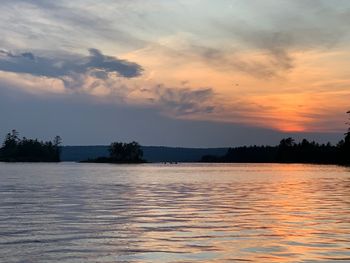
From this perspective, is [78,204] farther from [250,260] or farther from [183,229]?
[250,260]

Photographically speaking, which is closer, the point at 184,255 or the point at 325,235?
the point at 184,255

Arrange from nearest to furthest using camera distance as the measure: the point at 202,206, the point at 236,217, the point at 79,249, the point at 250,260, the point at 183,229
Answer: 1. the point at 250,260
2. the point at 79,249
3. the point at 183,229
4. the point at 236,217
5. the point at 202,206

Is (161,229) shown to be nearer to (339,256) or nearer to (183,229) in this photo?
(183,229)

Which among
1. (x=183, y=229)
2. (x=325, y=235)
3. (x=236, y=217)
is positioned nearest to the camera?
(x=325, y=235)

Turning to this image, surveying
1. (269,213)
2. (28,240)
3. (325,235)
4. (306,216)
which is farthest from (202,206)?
(28,240)

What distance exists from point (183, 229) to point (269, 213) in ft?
38.5

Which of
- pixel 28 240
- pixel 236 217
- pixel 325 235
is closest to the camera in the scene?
pixel 28 240

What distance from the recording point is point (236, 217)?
37000 millimetres

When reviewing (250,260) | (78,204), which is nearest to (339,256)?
(250,260)

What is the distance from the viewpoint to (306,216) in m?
37.9

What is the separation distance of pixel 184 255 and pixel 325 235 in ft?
30.7

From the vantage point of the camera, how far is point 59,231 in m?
29.3

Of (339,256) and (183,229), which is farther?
(183,229)

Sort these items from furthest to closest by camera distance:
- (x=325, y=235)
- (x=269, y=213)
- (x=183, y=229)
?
1. (x=269, y=213)
2. (x=183, y=229)
3. (x=325, y=235)
